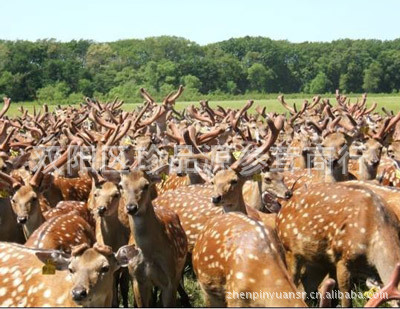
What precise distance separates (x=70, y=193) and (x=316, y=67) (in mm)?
73626

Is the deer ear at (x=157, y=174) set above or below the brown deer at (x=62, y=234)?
above

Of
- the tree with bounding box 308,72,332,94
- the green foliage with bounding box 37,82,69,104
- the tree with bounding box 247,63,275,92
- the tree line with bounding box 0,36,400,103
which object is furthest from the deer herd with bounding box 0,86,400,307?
the tree with bounding box 247,63,275,92

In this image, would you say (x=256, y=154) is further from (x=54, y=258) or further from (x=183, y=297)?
(x=54, y=258)

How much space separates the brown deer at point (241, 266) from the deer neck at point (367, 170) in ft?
13.2

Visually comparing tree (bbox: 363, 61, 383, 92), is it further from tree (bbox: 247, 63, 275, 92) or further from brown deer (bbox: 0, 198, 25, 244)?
brown deer (bbox: 0, 198, 25, 244)

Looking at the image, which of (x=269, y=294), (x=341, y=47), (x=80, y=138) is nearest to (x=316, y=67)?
(x=341, y=47)

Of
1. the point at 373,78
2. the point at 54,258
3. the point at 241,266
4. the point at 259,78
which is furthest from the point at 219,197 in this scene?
the point at 259,78

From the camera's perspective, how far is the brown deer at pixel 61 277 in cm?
384

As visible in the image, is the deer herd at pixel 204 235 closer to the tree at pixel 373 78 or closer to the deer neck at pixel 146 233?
the deer neck at pixel 146 233

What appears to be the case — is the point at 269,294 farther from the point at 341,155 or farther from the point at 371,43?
the point at 371,43

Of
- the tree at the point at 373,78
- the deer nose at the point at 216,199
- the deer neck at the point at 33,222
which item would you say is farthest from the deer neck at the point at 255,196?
the tree at the point at 373,78

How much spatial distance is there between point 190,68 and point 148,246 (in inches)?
2765

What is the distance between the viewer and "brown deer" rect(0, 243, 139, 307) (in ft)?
12.6

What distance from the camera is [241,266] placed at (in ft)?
14.4
